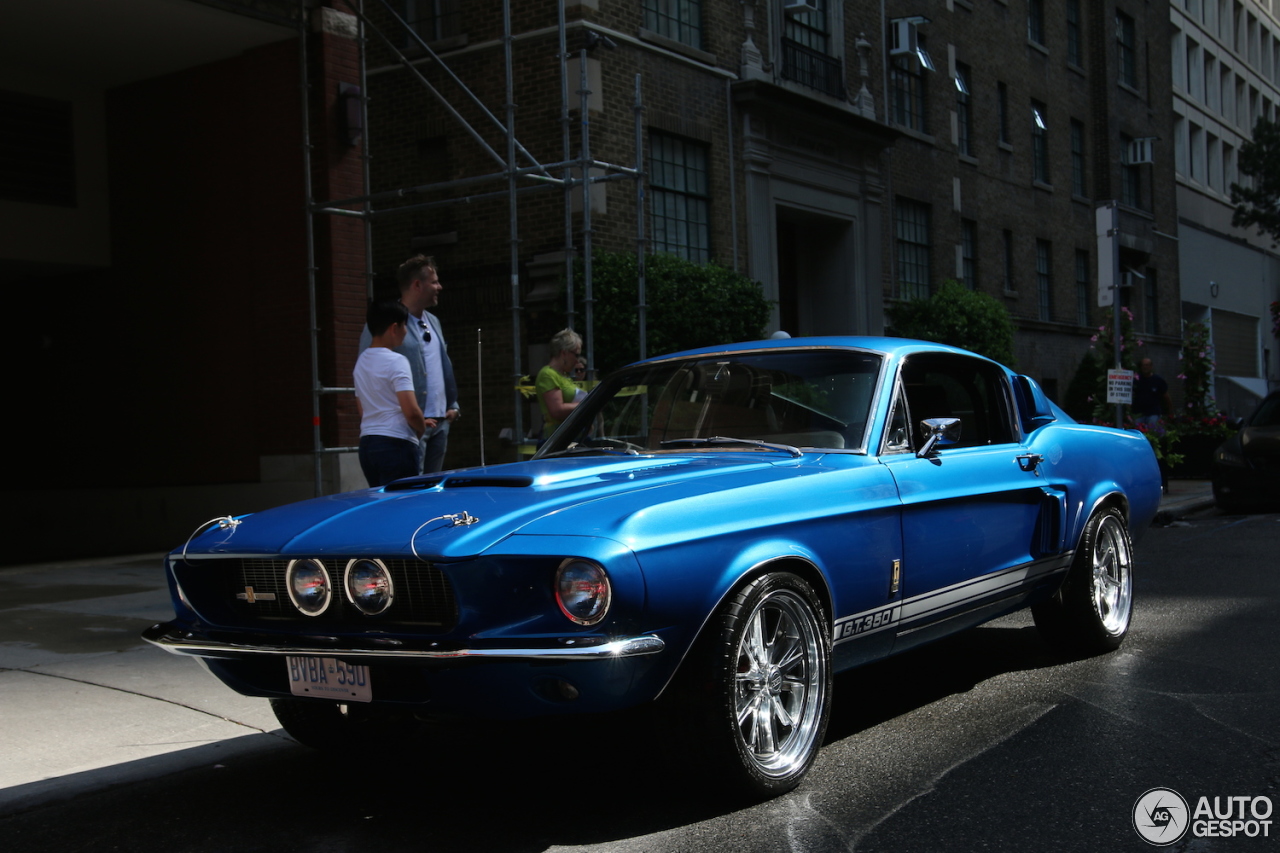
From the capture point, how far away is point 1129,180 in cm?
3475

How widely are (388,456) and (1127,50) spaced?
33041 mm

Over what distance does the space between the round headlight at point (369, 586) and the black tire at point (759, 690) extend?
0.91 m

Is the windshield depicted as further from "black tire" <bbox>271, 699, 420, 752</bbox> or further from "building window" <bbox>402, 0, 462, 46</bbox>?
"building window" <bbox>402, 0, 462, 46</bbox>

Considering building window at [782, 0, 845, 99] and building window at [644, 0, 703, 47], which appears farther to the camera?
building window at [782, 0, 845, 99]

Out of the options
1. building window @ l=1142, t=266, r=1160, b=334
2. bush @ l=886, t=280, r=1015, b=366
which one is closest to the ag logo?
bush @ l=886, t=280, r=1015, b=366

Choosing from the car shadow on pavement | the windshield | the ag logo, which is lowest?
the car shadow on pavement

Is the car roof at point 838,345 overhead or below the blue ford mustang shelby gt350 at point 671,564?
overhead

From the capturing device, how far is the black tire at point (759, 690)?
378 centimetres

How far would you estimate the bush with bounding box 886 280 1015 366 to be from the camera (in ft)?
70.7

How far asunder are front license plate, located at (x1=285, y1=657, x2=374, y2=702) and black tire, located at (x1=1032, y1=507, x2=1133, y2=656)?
12.0 feet

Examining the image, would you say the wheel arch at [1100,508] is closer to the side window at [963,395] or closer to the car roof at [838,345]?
the side window at [963,395]

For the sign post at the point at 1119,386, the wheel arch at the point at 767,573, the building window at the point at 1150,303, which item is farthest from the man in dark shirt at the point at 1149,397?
the building window at the point at 1150,303

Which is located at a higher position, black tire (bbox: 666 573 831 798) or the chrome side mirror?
the chrome side mirror

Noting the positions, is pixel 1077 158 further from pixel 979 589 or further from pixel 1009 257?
pixel 979 589
